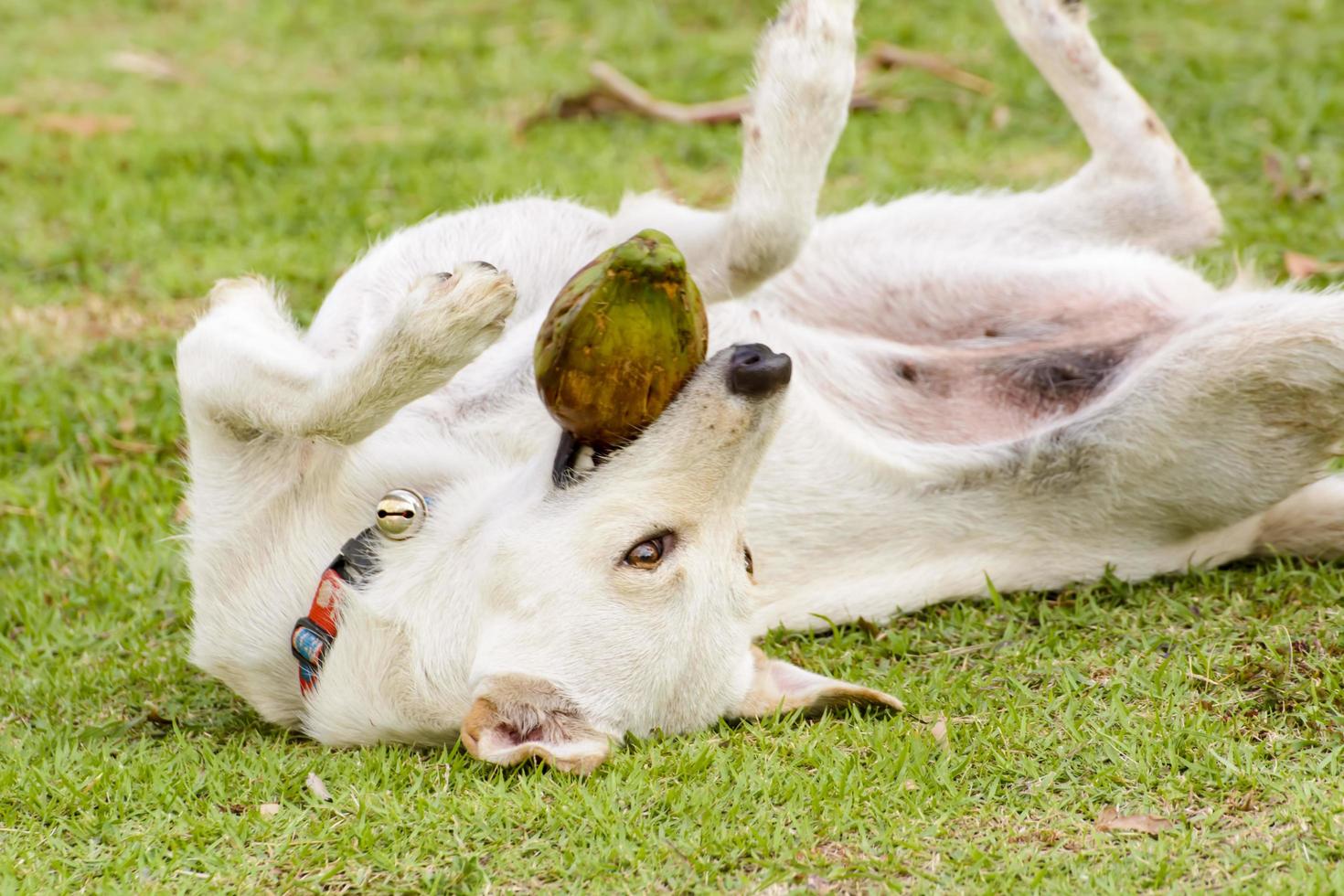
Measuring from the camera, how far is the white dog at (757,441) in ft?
11.7

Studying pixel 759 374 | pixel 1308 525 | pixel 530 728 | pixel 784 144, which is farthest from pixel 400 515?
pixel 1308 525

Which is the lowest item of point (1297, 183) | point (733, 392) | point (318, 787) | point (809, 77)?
point (318, 787)

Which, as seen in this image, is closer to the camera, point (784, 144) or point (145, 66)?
point (784, 144)

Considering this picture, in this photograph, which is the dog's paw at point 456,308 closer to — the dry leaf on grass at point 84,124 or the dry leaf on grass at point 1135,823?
the dry leaf on grass at point 1135,823

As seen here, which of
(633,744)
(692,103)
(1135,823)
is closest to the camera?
(1135,823)

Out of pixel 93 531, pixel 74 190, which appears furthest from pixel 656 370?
pixel 74 190

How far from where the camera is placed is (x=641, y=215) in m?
4.68

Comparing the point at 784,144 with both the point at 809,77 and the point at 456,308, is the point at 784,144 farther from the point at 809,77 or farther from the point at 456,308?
the point at 456,308

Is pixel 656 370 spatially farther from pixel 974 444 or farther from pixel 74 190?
pixel 74 190

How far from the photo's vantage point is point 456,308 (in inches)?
142

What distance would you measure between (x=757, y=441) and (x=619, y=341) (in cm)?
38

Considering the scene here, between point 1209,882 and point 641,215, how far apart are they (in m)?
2.46

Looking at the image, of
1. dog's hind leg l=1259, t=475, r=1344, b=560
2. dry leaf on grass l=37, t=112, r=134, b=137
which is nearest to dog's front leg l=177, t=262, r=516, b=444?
dog's hind leg l=1259, t=475, r=1344, b=560

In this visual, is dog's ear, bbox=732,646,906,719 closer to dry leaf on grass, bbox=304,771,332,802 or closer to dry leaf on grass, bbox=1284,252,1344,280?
dry leaf on grass, bbox=304,771,332,802
